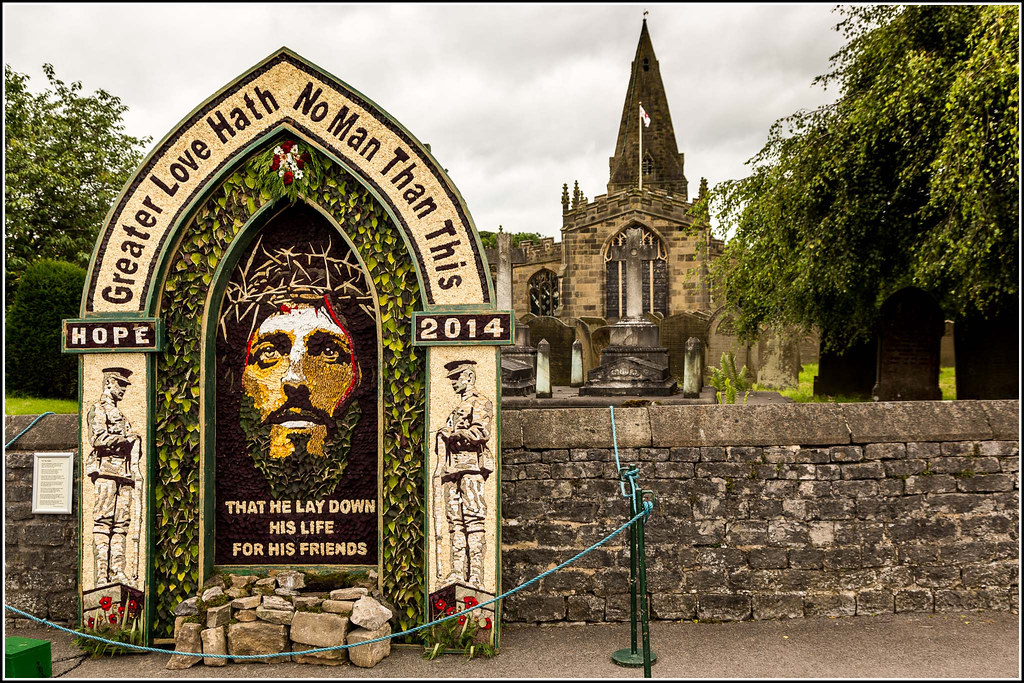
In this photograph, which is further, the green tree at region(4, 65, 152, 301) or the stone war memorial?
the green tree at region(4, 65, 152, 301)

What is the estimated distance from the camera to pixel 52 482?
4.87 metres

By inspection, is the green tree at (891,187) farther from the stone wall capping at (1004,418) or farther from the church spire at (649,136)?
the church spire at (649,136)

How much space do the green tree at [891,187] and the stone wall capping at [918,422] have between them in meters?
4.54

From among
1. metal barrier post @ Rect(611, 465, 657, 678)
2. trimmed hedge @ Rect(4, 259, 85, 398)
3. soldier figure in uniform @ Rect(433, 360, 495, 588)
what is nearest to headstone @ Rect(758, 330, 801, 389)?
metal barrier post @ Rect(611, 465, 657, 678)

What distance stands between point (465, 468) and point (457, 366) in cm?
65

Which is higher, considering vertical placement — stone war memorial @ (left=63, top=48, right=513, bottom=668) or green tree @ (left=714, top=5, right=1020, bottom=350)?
→ green tree @ (left=714, top=5, right=1020, bottom=350)

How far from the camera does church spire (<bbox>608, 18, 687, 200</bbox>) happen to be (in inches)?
1549

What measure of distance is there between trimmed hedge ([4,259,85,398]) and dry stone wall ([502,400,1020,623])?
10.2m

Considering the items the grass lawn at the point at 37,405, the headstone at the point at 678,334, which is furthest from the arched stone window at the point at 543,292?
the grass lawn at the point at 37,405

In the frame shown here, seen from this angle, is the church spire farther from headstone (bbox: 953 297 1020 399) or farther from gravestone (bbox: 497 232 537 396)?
headstone (bbox: 953 297 1020 399)

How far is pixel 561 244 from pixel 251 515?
29.3 meters

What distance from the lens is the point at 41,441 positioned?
195 inches

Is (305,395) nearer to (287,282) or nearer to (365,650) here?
(287,282)

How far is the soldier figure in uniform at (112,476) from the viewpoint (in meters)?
4.44
